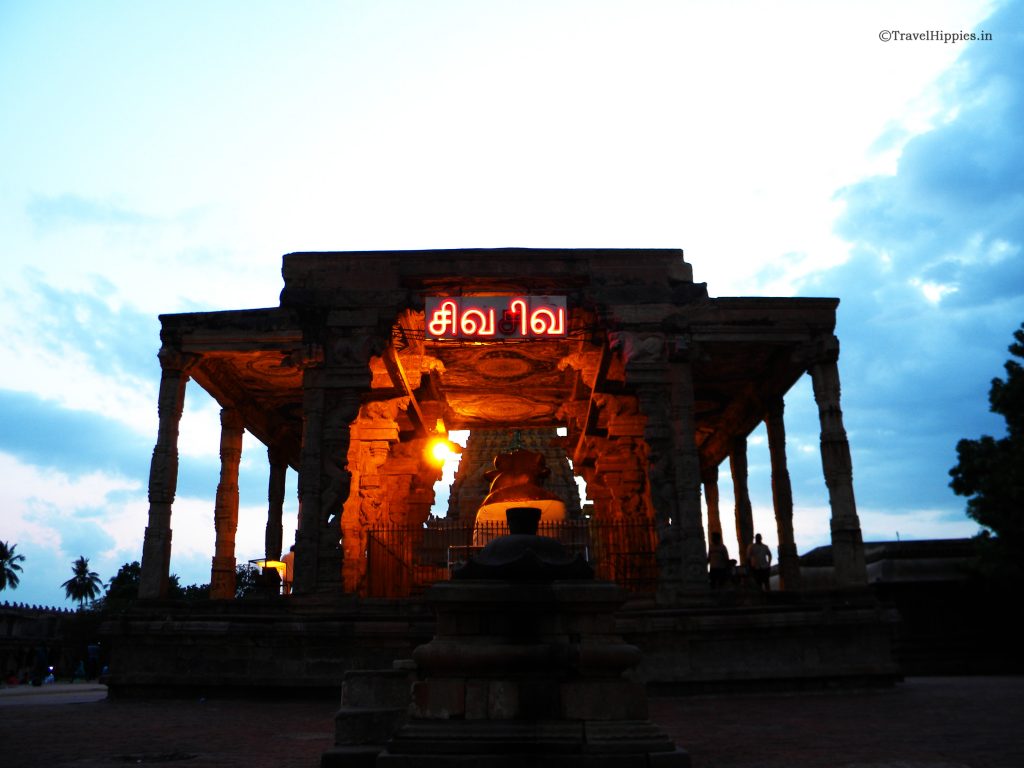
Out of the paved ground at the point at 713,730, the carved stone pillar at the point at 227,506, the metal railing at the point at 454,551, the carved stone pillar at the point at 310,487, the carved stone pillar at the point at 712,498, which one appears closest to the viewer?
the paved ground at the point at 713,730

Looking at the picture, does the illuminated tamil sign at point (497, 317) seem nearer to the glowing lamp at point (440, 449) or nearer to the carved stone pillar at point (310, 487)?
the carved stone pillar at point (310, 487)

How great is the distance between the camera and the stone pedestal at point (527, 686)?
5.83 meters

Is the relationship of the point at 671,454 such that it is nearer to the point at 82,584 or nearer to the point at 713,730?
the point at 713,730

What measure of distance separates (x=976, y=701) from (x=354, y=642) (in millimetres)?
10547

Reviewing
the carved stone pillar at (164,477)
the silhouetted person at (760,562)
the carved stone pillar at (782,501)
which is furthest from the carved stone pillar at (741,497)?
the carved stone pillar at (164,477)

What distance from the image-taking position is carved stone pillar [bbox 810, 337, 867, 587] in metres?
16.7

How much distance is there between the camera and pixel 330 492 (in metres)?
17.5

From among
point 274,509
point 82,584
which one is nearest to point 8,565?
point 82,584

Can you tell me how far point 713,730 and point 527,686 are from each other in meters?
4.48

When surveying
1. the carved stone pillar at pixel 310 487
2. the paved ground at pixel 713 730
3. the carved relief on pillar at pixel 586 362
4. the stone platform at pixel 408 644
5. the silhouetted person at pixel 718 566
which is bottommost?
the paved ground at pixel 713 730

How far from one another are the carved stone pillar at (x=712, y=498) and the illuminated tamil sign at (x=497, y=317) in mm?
13906

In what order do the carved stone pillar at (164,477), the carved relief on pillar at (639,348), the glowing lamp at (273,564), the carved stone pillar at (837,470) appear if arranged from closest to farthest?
the carved stone pillar at (837,470) → the carved stone pillar at (164,477) → the carved relief on pillar at (639,348) → the glowing lamp at (273,564)

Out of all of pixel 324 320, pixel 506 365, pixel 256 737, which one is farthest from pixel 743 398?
pixel 256 737

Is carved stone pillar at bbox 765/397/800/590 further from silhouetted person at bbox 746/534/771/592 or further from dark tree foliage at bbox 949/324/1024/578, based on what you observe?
dark tree foliage at bbox 949/324/1024/578
